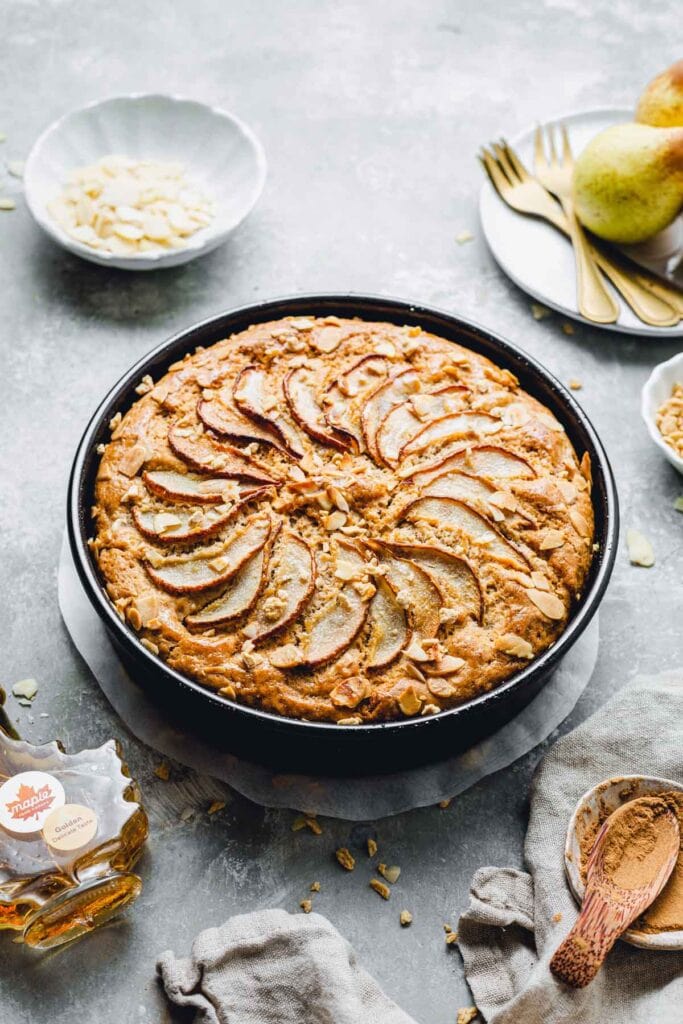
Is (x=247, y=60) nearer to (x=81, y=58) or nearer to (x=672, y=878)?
(x=81, y=58)

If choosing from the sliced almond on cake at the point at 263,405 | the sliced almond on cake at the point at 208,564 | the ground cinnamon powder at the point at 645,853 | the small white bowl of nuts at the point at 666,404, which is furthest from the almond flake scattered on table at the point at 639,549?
the sliced almond on cake at the point at 208,564

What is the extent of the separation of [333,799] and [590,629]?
0.97 meters

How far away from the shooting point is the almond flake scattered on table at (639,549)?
360 cm

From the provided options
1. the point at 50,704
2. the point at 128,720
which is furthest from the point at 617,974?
the point at 50,704

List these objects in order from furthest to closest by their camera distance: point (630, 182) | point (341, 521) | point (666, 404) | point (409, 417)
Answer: point (630, 182)
point (666, 404)
point (409, 417)
point (341, 521)

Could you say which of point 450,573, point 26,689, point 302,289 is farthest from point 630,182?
point 26,689

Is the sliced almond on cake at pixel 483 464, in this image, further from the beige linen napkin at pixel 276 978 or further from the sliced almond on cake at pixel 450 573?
the beige linen napkin at pixel 276 978

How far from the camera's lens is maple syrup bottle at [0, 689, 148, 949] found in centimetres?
270

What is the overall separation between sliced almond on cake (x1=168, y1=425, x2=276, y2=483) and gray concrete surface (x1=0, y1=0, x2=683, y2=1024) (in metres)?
0.65

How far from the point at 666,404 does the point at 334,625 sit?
160 centimetres

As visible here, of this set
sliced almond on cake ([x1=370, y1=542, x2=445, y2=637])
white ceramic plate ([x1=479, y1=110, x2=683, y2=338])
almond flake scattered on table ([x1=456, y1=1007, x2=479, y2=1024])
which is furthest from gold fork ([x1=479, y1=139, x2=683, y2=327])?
almond flake scattered on table ([x1=456, y1=1007, x2=479, y2=1024])

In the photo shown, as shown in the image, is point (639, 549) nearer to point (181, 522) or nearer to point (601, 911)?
point (601, 911)

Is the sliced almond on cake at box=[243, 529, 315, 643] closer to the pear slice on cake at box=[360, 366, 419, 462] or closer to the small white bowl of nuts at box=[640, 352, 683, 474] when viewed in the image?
the pear slice on cake at box=[360, 366, 419, 462]

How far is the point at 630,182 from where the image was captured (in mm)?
4129
